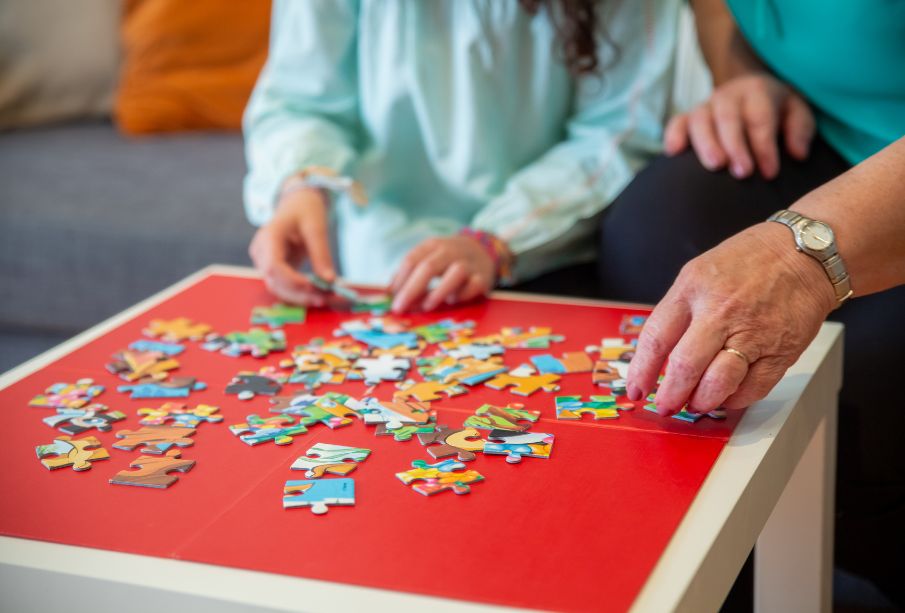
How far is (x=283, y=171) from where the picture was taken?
1.33 metres

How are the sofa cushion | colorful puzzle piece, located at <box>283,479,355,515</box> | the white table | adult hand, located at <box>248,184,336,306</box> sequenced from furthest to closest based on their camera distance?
1. the sofa cushion
2. adult hand, located at <box>248,184,336,306</box>
3. colorful puzzle piece, located at <box>283,479,355,515</box>
4. the white table

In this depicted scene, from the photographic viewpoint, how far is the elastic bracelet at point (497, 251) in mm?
1268

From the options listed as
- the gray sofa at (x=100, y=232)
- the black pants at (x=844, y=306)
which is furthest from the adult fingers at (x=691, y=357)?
the gray sofa at (x=100, y=232)

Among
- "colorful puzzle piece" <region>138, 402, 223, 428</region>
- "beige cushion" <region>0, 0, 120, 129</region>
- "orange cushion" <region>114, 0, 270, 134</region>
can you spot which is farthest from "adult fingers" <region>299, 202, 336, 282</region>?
"beige cushion" <region>0, 0, 120, 129</region>

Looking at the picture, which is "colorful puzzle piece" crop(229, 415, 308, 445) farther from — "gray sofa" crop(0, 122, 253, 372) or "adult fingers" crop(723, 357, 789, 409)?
"gray sofa" crop(0, 122, 253, 372)

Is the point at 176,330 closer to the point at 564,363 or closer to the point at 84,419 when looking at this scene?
the point at 84,419

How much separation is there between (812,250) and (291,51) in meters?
0.84

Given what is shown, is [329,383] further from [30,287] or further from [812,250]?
[30,287]

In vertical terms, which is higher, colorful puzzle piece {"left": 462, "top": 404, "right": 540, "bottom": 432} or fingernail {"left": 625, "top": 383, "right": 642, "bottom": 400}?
fingernail {"left": 625, "top": 383, "right": 642, "bottom": 400}

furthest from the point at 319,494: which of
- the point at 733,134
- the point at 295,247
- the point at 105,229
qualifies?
the point at 105,229

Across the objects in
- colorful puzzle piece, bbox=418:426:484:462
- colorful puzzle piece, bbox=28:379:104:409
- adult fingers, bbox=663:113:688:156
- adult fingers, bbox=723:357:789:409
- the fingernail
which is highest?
adult fingers, bbox=663:113:688:156

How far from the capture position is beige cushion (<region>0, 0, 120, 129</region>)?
88.9 inches

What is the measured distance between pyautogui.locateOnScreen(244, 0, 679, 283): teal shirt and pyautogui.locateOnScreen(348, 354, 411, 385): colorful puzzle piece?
1.37 feet

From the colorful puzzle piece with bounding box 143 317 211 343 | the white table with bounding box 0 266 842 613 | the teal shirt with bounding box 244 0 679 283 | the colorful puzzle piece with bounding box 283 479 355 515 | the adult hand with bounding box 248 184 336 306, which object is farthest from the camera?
the teal shirt with bounding box 244 0 679 283
